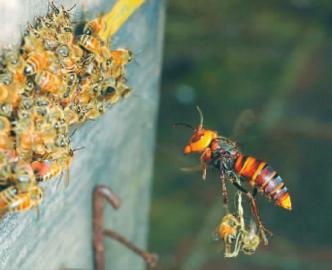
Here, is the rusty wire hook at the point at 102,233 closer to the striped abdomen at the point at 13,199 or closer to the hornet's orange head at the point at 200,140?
the hornet's orange head at the point at 200,140

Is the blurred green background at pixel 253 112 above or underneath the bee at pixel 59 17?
above

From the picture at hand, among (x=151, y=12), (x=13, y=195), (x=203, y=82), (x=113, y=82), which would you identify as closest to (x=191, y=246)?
(x=203, y=82)

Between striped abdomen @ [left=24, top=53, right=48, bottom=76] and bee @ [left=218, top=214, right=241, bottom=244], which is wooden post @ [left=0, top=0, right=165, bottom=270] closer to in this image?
striped abdomen @ [left=24, top=53, right=48, bottom=76]

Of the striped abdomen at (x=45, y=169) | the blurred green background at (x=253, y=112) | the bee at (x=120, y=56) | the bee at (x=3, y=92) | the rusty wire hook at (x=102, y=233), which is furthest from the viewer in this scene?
the blurred green background at (x=253, y=112)

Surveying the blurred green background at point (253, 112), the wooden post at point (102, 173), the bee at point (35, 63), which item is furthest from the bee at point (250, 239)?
the blurred green background at point (253, 112)

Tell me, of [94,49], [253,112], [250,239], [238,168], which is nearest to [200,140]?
[238,168]

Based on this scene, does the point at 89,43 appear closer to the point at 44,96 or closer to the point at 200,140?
the point at 44,96
